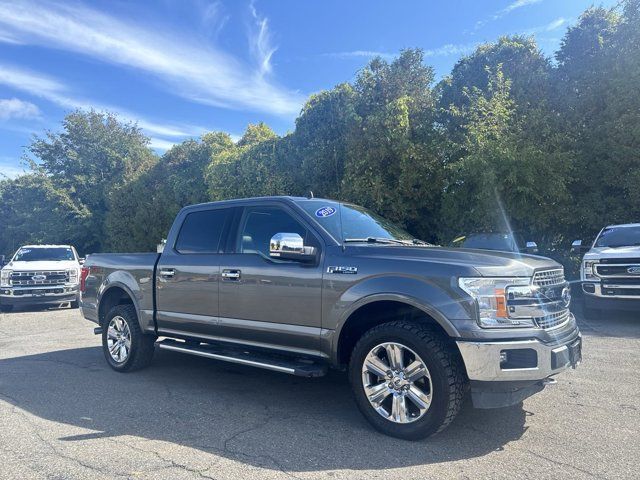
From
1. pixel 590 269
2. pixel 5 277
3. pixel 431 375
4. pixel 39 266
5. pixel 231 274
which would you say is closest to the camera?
pixel 431 375

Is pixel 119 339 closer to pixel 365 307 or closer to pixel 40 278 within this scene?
pixel 365 307

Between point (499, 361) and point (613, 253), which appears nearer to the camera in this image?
point (499, 361)

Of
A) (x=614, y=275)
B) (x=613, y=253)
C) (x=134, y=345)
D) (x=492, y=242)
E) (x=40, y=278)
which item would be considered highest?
(x=492, y=242)

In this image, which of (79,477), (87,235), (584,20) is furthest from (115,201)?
(79,477)

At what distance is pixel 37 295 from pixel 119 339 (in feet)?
27.7

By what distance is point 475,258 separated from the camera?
13.0ft

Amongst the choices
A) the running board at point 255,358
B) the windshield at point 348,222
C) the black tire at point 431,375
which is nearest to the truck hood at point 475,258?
the windshield at point 348,222

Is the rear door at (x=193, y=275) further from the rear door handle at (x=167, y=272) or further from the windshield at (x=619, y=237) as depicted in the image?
the windshield at (x=619, y=237)

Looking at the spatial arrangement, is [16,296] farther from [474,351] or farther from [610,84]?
[610,84]

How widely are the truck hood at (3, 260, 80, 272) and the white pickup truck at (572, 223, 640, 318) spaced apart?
12549 mm

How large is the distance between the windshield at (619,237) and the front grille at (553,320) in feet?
22.2

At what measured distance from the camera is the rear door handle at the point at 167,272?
575cm

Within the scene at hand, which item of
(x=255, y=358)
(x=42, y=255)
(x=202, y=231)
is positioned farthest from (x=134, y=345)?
(x=42, y=255)

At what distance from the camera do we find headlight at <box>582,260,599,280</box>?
9.48 metres
